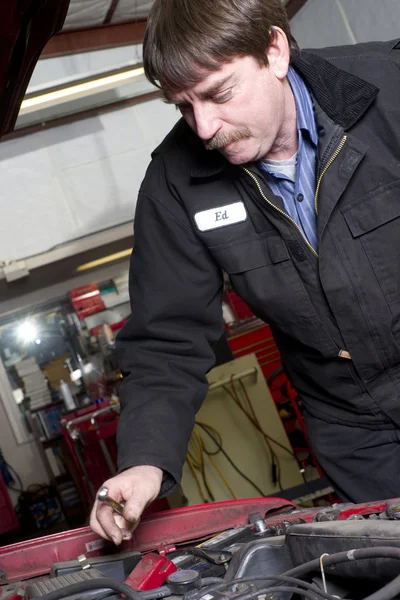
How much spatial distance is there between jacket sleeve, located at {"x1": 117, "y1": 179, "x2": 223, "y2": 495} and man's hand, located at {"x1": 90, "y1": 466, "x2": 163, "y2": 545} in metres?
0.10

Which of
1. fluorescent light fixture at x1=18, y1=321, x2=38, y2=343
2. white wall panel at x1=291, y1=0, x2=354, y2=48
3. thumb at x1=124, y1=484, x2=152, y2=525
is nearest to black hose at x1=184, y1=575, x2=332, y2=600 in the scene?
thumb at x1=124, y1=484, x2=152, y2=525

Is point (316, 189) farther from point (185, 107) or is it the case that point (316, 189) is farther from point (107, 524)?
point (107, 524)

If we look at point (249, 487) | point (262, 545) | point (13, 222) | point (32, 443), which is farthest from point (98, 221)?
point (262, 545)

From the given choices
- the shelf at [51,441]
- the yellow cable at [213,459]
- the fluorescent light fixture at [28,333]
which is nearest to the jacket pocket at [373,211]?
the yellow cable at [213,459]

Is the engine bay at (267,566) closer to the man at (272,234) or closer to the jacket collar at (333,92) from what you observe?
the man at (272,234)

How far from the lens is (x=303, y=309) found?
1586 millimetres

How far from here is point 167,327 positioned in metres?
1.65

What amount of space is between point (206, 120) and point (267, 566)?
34.0 inches

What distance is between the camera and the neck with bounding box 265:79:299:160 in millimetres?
1559

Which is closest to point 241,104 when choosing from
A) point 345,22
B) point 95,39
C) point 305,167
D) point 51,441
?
point 305,167

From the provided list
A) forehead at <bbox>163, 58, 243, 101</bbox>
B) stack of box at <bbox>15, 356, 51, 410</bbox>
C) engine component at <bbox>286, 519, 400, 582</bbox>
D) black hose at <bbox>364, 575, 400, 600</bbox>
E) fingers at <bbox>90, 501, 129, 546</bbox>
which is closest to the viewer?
black hose at <bbox>364, 575, 400, 600</bbox>

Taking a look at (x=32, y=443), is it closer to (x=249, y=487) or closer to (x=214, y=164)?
(x=249, y=487)

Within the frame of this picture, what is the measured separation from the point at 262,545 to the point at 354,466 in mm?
619

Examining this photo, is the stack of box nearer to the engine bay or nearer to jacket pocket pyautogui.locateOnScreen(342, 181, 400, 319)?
the engine bay
